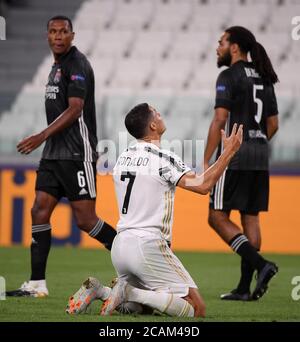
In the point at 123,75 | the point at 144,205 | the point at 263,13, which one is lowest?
the point at 144,205

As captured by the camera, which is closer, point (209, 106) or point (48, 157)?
point (48, 157)

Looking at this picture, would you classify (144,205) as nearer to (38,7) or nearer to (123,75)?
(123,75)

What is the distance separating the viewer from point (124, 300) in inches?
241

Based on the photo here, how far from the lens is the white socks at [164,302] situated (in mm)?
5977

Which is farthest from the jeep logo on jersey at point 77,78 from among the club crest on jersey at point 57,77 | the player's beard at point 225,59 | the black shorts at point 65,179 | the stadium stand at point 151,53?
the stadium stand at point 151,53

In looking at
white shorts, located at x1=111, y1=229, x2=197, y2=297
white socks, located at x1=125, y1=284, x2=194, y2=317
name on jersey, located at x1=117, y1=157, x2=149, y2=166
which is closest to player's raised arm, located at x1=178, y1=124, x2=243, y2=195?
name on jersey, located at x1=117, y1=157, x2=149, y2=166

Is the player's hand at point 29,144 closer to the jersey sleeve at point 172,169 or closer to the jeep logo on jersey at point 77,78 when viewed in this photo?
the jeep logo on jersey at point 77,78

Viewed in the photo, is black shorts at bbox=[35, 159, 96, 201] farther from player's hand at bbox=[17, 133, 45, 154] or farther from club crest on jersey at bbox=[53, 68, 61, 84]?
club crest on jersey at bbox=[53, 68, 61, 84]

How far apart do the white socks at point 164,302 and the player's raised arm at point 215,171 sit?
67 cm

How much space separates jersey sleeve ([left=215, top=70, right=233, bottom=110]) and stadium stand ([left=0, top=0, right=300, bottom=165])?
6.91 metres

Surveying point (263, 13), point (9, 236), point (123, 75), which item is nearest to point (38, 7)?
point (123, 75)

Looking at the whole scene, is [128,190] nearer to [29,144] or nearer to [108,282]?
[29,144]

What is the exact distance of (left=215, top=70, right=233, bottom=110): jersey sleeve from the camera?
7.68m
